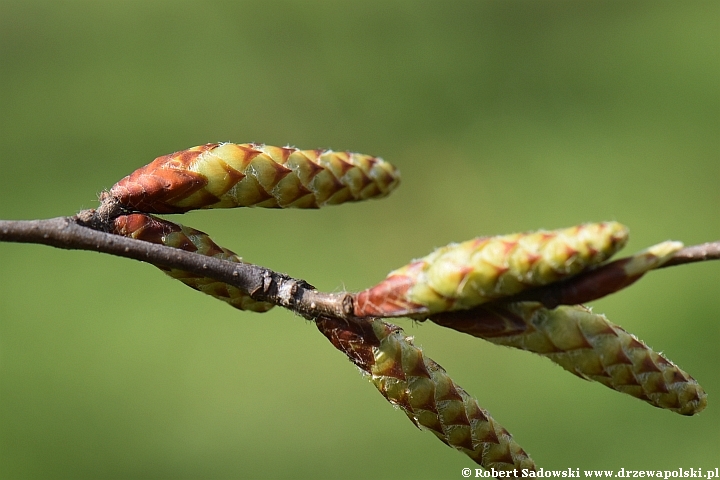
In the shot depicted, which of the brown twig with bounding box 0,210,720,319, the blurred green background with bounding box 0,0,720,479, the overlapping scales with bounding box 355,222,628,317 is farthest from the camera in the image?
the blurred green background with bounding box 0,0,720,479

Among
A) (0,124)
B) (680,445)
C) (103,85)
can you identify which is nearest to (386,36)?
(103,85)

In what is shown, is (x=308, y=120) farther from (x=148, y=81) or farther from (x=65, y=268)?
(x=65, y=268)

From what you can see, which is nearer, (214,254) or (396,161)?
(214,254)

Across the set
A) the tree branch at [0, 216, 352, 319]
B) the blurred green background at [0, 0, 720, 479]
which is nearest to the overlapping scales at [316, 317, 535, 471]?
the tree branch at [0, 216, 352, 319]

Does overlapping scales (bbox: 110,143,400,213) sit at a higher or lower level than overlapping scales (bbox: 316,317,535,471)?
higher

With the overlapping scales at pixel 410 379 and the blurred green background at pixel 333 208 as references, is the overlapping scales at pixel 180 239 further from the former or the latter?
the blurred green background at pixel 333 208

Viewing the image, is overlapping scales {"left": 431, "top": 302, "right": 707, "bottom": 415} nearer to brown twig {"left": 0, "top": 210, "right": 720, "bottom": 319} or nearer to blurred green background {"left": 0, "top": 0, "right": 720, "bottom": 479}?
brown twig {"left": 0, "top": 210, "right": 720, "bottom": 319}

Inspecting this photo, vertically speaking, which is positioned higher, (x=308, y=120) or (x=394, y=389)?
(x=308, y=120)
